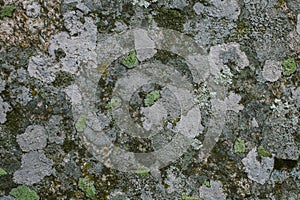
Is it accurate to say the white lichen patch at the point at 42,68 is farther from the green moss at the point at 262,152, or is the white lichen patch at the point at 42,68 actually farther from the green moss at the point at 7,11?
the green moss at the point at 262,152

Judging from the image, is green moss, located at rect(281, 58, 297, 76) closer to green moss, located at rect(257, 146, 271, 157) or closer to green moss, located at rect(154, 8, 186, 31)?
green moss, located at rect(257, 146, 271, 157)

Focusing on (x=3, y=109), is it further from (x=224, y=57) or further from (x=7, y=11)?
(x=224, y=57)

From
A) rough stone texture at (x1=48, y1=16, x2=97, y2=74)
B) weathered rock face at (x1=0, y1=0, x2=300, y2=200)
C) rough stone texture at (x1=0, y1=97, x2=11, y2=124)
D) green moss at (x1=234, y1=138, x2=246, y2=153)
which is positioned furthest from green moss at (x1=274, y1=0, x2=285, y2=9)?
rough stone texture at (x1=0, y1=97, x2=11, y2=124)

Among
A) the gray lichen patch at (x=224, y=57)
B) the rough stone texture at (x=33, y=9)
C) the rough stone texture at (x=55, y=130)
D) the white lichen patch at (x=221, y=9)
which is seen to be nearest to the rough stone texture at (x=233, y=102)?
the gray lichen patch at (x=224, y=57)

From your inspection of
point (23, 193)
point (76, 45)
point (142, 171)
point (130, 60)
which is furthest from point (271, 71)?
point (23, 193)

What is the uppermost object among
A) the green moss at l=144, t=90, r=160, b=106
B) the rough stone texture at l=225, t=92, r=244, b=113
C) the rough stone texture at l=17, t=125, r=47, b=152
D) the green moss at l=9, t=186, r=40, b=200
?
the rough stone texture at l=225, t=92, r=244, b=113

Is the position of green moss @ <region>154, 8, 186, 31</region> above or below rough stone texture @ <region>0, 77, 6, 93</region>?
above
